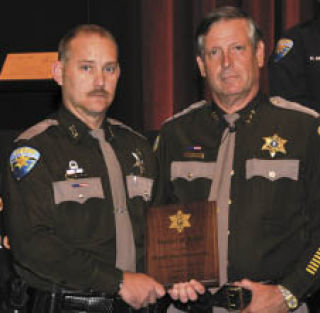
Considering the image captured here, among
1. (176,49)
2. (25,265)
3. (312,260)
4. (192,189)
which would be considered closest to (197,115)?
(192,189)

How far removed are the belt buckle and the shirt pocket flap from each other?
478 millimetres

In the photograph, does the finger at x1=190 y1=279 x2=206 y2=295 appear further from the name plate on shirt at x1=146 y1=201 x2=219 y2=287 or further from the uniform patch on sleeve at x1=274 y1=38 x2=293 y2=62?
the uniform patch on sleeve at x1=274 y1=38 x2=293 y2=62

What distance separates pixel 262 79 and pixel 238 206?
2243 millimetres

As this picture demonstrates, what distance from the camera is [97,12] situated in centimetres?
455

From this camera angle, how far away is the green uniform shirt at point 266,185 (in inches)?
101

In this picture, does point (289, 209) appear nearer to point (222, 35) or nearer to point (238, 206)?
point (238, 206)

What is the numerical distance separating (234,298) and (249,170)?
1.70 feet

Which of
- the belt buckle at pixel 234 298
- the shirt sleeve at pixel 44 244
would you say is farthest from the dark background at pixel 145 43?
the belt buckle at pixel 234 298

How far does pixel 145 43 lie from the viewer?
4691 mm

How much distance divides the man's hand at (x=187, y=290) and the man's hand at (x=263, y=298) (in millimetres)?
164

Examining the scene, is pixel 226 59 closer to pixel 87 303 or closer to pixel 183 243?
pixel 183 243

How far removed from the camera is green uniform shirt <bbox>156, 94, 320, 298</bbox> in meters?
2.57

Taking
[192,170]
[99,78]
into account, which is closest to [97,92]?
[99,78]

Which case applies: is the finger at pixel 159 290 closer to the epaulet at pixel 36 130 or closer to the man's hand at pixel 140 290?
the man's hand at pixel 140 290
